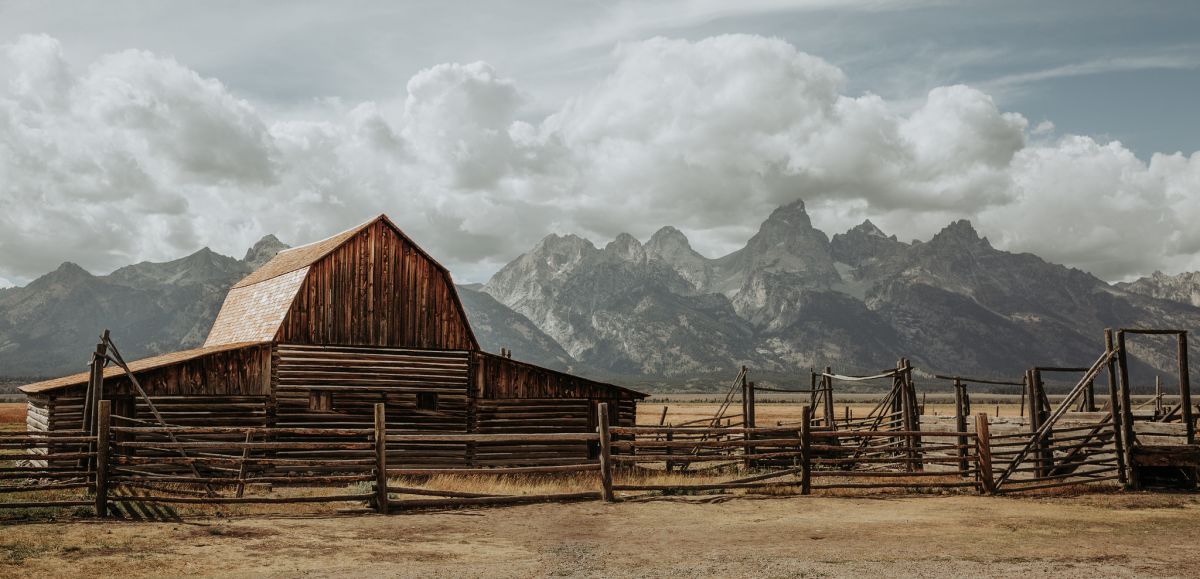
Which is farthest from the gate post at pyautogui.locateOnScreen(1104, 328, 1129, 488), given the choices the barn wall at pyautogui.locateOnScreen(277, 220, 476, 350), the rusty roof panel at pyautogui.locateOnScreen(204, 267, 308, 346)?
the rusty roof panel at pyautogui.locateOnScreen(204, 267, 308, 346)

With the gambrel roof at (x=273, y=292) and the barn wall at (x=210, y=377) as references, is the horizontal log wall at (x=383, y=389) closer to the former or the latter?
the barn wall at (x=210, y=377)

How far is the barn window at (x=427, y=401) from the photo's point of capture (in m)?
25.5

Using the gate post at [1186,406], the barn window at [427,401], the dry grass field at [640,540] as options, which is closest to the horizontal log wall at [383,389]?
the barn window at [427,401]

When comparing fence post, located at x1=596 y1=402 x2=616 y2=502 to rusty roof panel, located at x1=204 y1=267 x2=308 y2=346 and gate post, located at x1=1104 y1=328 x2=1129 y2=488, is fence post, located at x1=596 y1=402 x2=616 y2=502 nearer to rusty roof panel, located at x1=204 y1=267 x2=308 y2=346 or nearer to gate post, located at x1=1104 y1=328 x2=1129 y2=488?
gate post, located at x1=1104 y1=328 x2=1129 y2=488

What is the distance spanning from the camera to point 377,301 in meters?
25.5

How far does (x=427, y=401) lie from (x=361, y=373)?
6.92 ft

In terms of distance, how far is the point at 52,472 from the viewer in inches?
583

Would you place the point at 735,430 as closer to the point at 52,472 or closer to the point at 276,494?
the point at 276,494

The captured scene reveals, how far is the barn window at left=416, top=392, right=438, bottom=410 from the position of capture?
1005 inches

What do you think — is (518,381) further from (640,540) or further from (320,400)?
(640,540)

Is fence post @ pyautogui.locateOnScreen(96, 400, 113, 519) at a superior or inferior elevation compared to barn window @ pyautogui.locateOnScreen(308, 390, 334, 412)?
inferior

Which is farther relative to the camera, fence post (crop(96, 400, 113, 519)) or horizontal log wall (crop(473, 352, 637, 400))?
horizontal log wall (crop(473, 352, 637, 400))

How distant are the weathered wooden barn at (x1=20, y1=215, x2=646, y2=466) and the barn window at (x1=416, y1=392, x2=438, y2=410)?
3cm

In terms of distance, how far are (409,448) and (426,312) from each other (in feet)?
13.0
